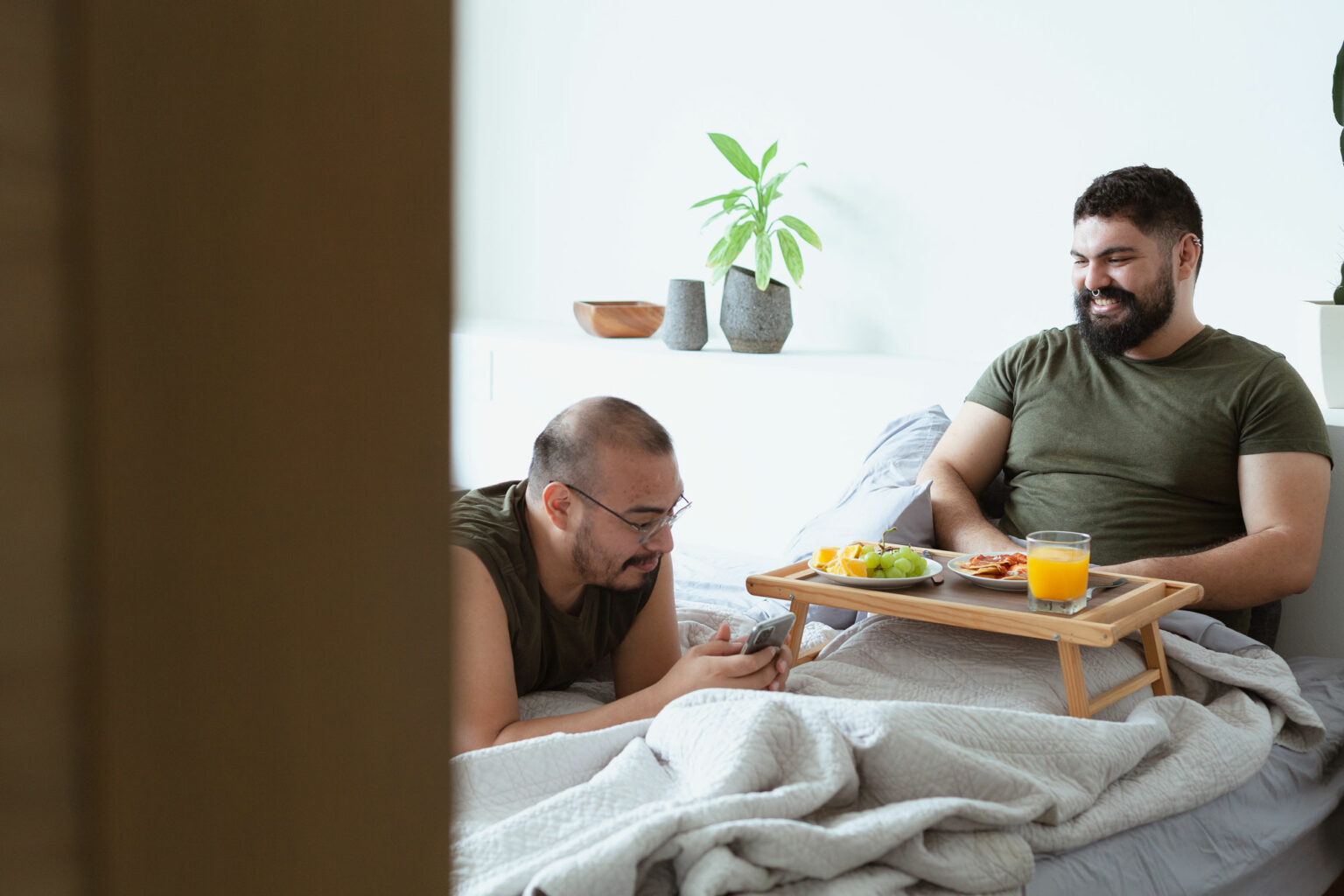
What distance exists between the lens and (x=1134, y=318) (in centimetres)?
211

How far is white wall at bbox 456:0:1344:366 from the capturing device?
252cm

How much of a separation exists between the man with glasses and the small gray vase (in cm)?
169

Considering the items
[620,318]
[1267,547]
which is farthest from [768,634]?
[620,318]

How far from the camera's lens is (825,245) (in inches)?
129

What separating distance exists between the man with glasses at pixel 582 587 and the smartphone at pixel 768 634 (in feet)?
0.04

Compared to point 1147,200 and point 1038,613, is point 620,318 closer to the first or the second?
point 1147,200

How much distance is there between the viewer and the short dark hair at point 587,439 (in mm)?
1522

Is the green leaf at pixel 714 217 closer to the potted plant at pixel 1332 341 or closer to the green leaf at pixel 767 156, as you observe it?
the green leaf at pixel 767 156

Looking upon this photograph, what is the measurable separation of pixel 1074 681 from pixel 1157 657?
24cm

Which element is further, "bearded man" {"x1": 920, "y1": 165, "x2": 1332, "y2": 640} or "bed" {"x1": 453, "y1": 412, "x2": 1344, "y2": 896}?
"bearded man" {"x1": 920, "y1": 165, "x2": 1332, "y2": 640}

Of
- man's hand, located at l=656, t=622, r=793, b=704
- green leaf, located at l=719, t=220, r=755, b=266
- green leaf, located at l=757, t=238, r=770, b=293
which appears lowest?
man's hand, located at l=656, t=622, r=793, b=704

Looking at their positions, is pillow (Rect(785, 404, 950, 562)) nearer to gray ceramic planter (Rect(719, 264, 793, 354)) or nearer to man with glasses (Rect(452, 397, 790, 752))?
man with glasses (Rect(452, 397, 790, 752))

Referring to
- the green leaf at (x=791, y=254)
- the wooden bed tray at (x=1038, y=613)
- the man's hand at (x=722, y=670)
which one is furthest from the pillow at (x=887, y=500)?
the green leaf at (x=791, y=254)

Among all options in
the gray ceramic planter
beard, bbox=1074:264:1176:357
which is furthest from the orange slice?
the gray ceramic planter
